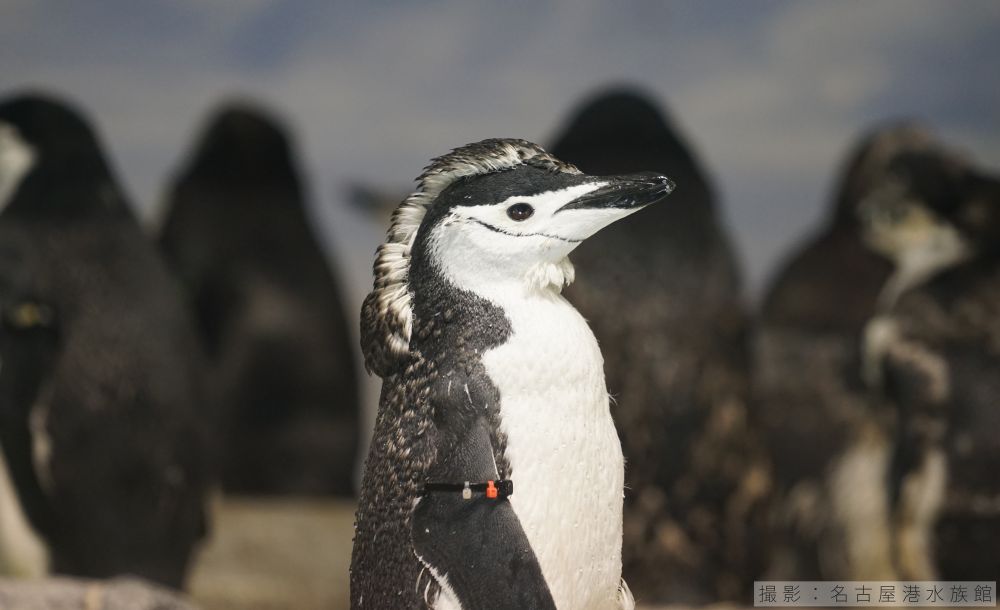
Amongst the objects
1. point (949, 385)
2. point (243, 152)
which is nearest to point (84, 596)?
point (949, 385)

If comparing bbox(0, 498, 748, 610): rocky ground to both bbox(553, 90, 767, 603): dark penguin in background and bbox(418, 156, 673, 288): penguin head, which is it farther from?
bbox(418, 156, 673, 288): penguin head

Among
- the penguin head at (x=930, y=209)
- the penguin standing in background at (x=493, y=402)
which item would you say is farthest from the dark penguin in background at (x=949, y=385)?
the penguin standing in background at (x=493, y=402)

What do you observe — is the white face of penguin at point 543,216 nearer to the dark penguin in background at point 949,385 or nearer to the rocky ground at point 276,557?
the rocky ground at point 276,557

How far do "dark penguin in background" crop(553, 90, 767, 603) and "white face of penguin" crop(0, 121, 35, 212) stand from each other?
1300 mm

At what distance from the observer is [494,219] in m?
1.01

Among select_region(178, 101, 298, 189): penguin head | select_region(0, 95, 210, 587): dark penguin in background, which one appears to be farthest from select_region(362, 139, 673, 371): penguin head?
select_region(178, 101, 298, 189): penguin head

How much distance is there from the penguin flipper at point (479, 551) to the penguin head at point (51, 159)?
1784mm

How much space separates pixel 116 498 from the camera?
2400mm

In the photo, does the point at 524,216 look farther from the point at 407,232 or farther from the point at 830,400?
the point at 830,400

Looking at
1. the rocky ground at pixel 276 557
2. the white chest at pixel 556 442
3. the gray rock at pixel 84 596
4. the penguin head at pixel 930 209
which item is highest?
the white chest at pixel 556 442

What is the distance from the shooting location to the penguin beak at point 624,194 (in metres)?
1.01

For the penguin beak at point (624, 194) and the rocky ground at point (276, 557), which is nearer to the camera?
the penguin beak at point (624, 194)

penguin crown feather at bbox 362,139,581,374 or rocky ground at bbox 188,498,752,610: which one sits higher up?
penguin crown feather at bbox 362,139,581,374

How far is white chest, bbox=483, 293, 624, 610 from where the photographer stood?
39.3 inches
